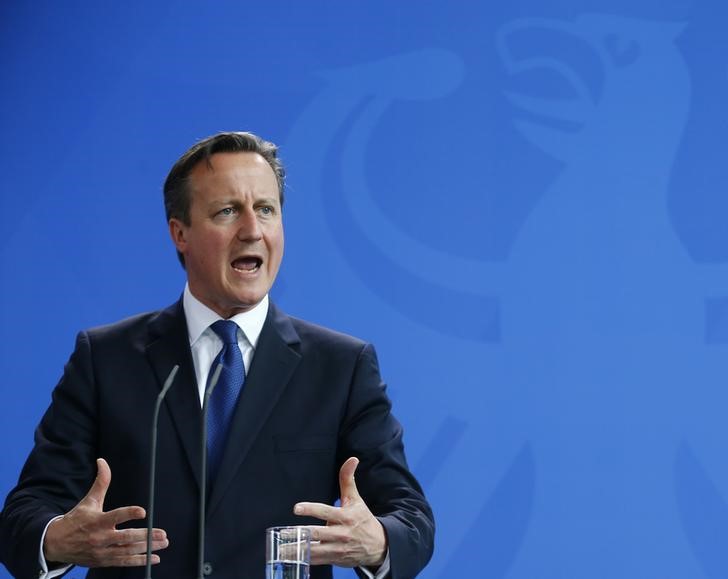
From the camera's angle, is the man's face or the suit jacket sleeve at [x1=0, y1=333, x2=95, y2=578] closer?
the suit jacket sleeve at [x1=0, y1=333, x2=95, y2=578]

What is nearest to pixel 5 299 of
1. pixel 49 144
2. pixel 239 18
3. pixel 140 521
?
pixel 49 144

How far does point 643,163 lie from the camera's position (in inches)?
152

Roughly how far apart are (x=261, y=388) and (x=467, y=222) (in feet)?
4.95

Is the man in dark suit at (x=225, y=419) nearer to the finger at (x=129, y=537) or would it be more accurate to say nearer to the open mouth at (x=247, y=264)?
the open mouth at (x=247, y=264)

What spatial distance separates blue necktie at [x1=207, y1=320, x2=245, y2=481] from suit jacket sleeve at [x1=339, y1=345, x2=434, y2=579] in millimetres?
253

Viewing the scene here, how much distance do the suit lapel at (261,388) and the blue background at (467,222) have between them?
1178 millimetres

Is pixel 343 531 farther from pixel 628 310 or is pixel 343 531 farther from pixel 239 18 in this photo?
pixel 239 18

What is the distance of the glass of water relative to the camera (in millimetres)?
1842

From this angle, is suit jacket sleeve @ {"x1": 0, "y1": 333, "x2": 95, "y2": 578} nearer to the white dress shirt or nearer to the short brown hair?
the white dress shirt

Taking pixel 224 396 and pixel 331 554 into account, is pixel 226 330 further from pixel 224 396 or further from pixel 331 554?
pixel 331 554

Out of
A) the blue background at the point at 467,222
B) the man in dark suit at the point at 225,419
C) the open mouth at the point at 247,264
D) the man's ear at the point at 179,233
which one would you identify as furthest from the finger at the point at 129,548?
the blue background at the point at 467,222

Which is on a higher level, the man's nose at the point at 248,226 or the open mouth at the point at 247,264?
the man's nose at the point at 248,226

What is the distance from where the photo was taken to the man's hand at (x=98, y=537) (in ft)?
6.76

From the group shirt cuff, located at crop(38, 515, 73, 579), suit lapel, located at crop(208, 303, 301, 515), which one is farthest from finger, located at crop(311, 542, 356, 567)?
shirt cuff, located at crop(38, 515, 73, 579)
